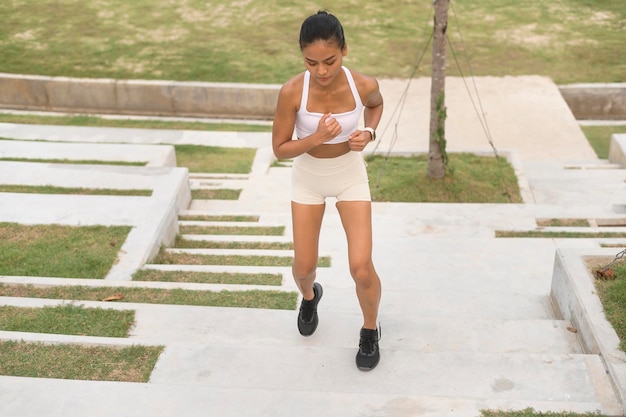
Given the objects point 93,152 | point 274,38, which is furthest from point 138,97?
point 93,152

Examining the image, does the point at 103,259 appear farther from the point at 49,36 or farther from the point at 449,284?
the point at 49,36

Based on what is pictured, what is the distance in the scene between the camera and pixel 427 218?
7.81m

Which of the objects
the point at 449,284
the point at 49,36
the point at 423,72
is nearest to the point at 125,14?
the point at 49,36

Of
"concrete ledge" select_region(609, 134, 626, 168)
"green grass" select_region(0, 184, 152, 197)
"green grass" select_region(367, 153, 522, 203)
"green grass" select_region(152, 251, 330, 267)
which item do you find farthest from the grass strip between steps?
"concrete ledge" select_region(609, 134, 626, 168)

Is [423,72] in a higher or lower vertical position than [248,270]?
lower

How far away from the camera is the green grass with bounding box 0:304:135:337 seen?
4.84 meters

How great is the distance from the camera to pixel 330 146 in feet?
14.3

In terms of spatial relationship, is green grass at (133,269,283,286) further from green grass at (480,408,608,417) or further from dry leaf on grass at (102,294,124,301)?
green grass at (480,408,608,417)

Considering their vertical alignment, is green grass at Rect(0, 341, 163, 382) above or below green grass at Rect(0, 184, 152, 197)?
above

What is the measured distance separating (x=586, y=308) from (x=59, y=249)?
3866 millimetres

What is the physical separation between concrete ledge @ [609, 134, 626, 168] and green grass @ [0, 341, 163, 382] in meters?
7.34

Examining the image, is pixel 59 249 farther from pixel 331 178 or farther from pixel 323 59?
pixel 323 59

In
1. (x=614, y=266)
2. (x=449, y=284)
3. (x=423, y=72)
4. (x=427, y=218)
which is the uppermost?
(x=614, y=266)

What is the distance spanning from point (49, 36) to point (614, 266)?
43.3 ft
